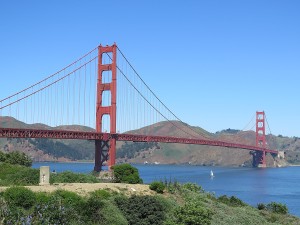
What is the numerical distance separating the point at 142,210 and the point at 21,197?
22.4ft

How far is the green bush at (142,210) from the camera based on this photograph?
26844mm

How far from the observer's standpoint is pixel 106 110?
78.6m

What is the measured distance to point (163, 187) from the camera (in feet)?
113

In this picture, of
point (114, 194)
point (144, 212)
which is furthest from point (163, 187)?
point (144, 212)

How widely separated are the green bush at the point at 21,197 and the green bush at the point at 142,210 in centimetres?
540

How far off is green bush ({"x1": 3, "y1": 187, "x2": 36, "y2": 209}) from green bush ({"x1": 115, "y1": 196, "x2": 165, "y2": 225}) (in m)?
5.40

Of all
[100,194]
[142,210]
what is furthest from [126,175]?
[142,210]

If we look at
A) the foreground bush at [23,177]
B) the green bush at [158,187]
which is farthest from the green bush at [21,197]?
the green bush at [158,187]

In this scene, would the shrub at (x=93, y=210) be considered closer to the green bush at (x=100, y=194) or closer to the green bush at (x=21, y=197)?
the green bush at (x=100, y=194)

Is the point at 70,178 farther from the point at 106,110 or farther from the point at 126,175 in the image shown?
the point at 106,110

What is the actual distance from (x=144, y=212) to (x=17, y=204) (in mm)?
7095

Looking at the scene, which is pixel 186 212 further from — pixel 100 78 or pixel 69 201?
pixel 100 78

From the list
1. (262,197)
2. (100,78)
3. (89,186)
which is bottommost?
(262,197)

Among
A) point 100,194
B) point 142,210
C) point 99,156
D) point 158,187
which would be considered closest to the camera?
point 142,210
